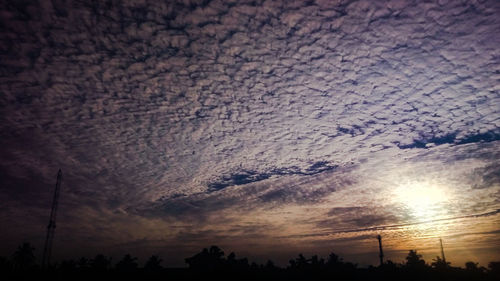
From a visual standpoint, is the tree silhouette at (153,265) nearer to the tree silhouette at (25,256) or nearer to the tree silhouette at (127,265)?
the tree silhouette at (127,265)

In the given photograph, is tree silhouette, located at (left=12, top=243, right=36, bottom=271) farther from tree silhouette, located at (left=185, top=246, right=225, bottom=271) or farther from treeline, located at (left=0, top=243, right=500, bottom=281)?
tree silhouette, located at (left=185, top=246, right=225, bottom=271)

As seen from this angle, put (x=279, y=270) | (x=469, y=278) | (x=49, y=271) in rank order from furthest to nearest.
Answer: (x=469, y=278), (x=279, y=270), (x=49, y=271)

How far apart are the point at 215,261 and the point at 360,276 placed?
1953 cm

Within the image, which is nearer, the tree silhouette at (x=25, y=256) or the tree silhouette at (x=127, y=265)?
the tree silhouette at (x=127, y=265)

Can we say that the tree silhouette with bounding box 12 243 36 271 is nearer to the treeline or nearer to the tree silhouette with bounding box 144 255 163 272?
the treeline

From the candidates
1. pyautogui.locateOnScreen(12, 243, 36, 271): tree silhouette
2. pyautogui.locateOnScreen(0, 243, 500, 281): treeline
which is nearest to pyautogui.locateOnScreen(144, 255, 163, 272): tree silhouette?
pyautogui.locateOnScreen(0, 243, 500, 281): treeline

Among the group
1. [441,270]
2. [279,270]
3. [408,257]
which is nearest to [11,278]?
[279,270]

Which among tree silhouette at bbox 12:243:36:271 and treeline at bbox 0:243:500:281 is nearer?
treeline at bbox 0:243:500:281

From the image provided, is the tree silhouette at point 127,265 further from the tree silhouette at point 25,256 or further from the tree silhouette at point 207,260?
the tree silhouette at point 25,256

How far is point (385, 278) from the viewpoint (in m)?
42.6

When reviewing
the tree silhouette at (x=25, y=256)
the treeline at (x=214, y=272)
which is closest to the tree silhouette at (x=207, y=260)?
the treeline at (x=214, y=272)

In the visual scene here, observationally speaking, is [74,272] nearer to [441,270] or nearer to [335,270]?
[335,270]

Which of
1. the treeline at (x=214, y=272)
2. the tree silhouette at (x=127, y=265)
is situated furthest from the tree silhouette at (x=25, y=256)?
the tree silhouette at (x=127, y=265)

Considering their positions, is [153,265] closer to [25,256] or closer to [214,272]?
[214,272]
